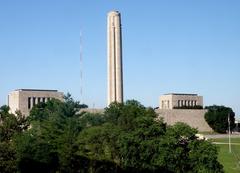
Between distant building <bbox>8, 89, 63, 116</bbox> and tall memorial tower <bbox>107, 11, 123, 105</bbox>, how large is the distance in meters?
13.5

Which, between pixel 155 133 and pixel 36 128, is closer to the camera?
pixel 155 133

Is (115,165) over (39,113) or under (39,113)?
under

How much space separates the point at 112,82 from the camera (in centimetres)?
8375

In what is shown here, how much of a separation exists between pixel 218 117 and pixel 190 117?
211 inches

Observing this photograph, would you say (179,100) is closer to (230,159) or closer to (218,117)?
(218,117)

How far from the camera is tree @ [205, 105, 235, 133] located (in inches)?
Result: 3930

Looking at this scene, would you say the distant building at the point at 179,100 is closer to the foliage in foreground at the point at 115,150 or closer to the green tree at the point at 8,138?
the foliage in foreground at the point at 115,150

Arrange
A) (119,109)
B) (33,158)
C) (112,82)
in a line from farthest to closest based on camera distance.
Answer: (112,82) < (119,109) < (33,158)

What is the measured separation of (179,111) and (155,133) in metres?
67.6

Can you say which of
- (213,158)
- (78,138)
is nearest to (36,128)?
(78,138)

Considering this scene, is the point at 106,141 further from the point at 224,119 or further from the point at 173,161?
the point at 224,119

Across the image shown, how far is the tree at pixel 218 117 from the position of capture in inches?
3930

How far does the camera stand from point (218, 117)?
3935 inches

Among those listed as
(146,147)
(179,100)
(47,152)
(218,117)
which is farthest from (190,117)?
(47,152)
